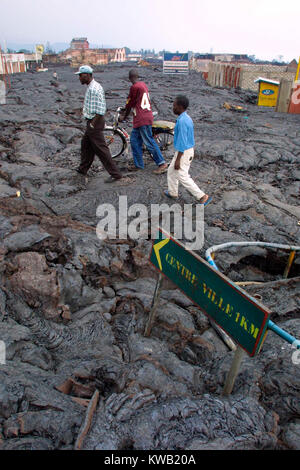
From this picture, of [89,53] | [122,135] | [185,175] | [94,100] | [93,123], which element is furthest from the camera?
[89,53]

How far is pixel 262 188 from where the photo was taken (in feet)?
21.0

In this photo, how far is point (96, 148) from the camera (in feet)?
18.9

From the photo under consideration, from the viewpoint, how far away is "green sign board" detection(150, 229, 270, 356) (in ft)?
6.05

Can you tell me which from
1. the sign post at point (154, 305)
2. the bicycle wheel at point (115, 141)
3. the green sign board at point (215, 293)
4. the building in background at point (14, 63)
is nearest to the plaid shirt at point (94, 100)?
the bicycle wheel at point (115, 141)

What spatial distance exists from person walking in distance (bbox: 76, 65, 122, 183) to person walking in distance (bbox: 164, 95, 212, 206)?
1.18 metres

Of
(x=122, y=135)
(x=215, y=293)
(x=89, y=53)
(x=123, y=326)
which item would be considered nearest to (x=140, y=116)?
(x=122, y=135)

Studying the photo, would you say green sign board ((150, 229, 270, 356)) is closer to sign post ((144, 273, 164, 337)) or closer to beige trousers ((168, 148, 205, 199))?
sign post ((144, 273, 164, 337))

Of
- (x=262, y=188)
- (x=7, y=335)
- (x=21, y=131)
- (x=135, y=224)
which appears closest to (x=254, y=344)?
→ (x=7, y=335)

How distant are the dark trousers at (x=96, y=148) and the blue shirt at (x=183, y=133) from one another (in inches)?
55.3

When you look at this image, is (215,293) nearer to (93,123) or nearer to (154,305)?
(154,305)

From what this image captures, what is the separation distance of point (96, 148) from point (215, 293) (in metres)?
4.29

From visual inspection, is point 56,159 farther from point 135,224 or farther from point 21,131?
point 135,224

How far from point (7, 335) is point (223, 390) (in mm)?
1745

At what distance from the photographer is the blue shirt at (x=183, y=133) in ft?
16.1
